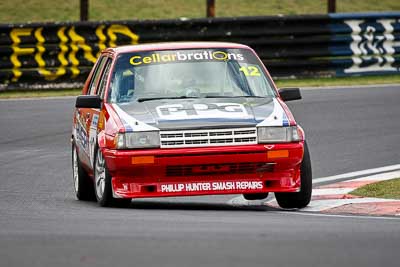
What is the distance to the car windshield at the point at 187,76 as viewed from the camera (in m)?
11.7

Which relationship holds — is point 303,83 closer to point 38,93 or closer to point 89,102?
point 38,93

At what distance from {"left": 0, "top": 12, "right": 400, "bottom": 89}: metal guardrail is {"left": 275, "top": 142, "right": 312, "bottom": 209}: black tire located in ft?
37.5

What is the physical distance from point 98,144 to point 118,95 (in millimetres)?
653

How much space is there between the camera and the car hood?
10.8 m

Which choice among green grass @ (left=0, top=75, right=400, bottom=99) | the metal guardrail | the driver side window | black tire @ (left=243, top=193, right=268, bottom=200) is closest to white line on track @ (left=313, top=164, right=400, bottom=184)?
black tire @ (left=243, top=193, right=268, bottom=200)

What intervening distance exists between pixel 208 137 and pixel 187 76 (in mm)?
1249

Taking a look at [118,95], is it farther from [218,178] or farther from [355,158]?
[355,158]

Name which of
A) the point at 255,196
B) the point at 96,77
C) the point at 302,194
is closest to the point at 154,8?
the point at 96,77

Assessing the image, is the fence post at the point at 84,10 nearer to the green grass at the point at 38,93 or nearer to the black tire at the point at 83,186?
the green grass at the point at 38,93

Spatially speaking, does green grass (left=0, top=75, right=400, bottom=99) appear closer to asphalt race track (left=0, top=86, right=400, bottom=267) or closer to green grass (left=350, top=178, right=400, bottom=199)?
asphalt race track (left=0, top=86, right=400, bottom=267)

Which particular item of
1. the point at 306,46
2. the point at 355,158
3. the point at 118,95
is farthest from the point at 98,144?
the point at 306,46

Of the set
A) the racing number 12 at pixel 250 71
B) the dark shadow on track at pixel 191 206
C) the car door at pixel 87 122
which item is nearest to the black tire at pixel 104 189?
the dark shadow on track at pixel 191 206

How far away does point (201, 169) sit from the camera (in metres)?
10.8

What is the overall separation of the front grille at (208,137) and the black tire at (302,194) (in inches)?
23.1
